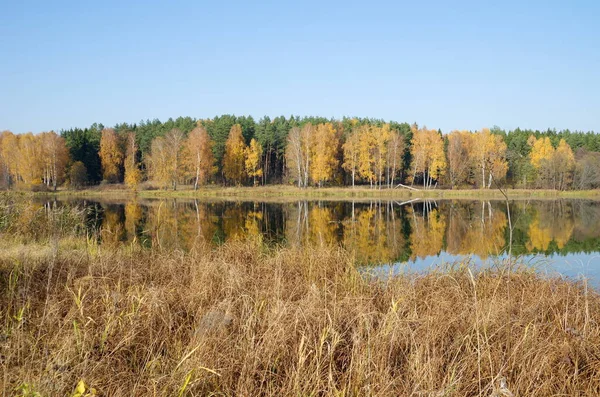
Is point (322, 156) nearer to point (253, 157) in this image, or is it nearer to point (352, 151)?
point (352, 151)

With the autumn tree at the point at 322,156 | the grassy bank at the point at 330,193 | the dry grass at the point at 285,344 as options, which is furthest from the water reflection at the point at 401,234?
the autumn tree at the point at 322,156

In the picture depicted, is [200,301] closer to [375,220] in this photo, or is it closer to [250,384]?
[250,384]

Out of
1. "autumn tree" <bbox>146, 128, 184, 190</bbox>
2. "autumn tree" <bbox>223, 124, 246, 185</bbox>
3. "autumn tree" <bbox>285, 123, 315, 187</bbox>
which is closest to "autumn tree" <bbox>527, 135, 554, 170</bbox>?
"autumn tree" <bbox>285, 123, 315, 187</bbox>

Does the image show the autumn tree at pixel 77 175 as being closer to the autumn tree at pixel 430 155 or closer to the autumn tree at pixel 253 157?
the autumn tree at pixel 253 157

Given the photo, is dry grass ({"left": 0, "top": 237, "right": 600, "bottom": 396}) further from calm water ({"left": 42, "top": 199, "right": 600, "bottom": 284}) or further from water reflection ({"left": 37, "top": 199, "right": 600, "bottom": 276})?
water reflection ({"left": 37, "top": 199, "right": 600, "bottom": 276})

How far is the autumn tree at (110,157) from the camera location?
207 ft

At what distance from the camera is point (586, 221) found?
81.4ft

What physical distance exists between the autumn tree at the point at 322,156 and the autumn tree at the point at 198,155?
13.2 m

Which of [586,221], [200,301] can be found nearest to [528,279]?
[200,301]

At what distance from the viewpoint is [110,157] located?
64.6 meters

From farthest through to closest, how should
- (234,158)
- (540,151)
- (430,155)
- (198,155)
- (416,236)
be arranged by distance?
(540,151) < (234,158) < (430,155) < (198,155) < (416,236)

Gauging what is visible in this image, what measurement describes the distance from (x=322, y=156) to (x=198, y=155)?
1504 cm

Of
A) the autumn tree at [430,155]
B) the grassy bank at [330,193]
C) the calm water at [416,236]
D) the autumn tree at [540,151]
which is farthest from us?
the autumn tree at [540,151]

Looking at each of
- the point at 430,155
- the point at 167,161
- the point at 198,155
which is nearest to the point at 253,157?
the point at 198,155
